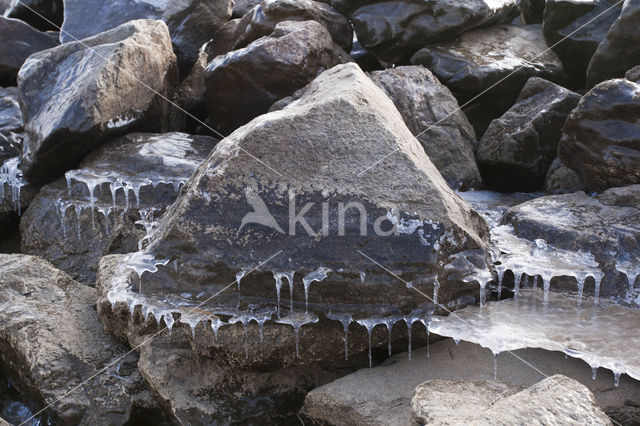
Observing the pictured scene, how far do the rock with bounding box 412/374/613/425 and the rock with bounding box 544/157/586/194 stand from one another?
2.83m

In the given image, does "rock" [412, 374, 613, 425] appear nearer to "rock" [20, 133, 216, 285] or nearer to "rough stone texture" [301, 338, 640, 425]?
"rough stone texture" [301, 338, 640, 425]

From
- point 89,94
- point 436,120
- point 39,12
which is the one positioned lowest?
point 436,120

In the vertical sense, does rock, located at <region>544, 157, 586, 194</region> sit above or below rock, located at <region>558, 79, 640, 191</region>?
below

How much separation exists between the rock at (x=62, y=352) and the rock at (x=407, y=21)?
142 inches

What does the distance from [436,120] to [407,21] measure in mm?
1162

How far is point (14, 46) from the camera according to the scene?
6.94 m

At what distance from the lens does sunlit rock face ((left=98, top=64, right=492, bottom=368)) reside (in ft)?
10.3

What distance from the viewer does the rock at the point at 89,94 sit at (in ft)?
16.4

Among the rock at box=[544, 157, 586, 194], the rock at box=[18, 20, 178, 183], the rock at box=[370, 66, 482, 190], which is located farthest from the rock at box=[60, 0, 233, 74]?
the rock at box=[544, 157, 586, 194]

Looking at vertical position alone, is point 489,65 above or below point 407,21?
below

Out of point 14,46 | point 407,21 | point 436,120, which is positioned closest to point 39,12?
point 14,46

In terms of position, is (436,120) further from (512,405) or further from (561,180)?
(512,405)

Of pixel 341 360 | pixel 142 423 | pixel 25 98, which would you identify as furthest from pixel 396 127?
pixel 25 98

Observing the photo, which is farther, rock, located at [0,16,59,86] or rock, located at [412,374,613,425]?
rock, located at [0,16,59,86]
